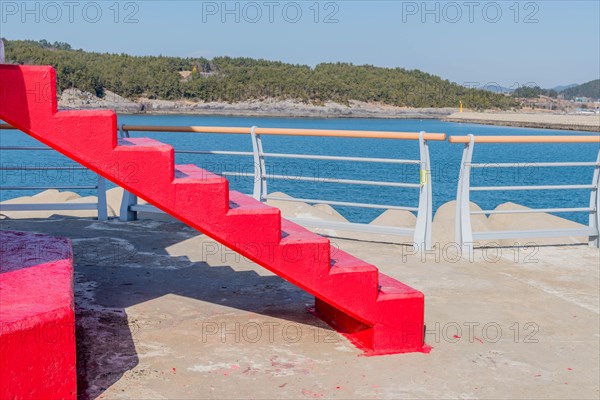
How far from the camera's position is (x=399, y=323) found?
4488 mm

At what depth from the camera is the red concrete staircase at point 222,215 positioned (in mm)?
4188

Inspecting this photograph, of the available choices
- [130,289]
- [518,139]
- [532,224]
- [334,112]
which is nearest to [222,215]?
[130,289]

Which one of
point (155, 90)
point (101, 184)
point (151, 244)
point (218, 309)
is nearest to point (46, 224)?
point (101, 184)

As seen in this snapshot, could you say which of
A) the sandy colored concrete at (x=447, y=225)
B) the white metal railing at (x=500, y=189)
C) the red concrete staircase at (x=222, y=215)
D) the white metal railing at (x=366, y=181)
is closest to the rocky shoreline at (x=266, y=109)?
the sandy colored concrete at (x=447, y=225)

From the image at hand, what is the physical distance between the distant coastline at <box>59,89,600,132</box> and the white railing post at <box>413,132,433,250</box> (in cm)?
9582

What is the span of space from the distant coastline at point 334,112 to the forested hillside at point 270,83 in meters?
1.47

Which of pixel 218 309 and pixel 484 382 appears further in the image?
pixel 218 309

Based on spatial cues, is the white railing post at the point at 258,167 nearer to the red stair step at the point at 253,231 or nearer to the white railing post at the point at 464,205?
the white railing post at the point at 464,205

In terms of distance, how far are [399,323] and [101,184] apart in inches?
188

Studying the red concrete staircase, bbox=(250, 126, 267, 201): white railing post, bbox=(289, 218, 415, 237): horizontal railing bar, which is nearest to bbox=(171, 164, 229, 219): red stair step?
the red concrete staircase

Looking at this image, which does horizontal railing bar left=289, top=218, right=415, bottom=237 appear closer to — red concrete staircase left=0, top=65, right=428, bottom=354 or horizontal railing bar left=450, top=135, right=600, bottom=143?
horizontal railing bar left=450, top=135, right=600, bottom=143

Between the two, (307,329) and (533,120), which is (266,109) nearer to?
(533,120)

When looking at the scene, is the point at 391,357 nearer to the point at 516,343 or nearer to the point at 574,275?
the point at 516,343

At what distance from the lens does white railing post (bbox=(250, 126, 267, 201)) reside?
7.78 m
